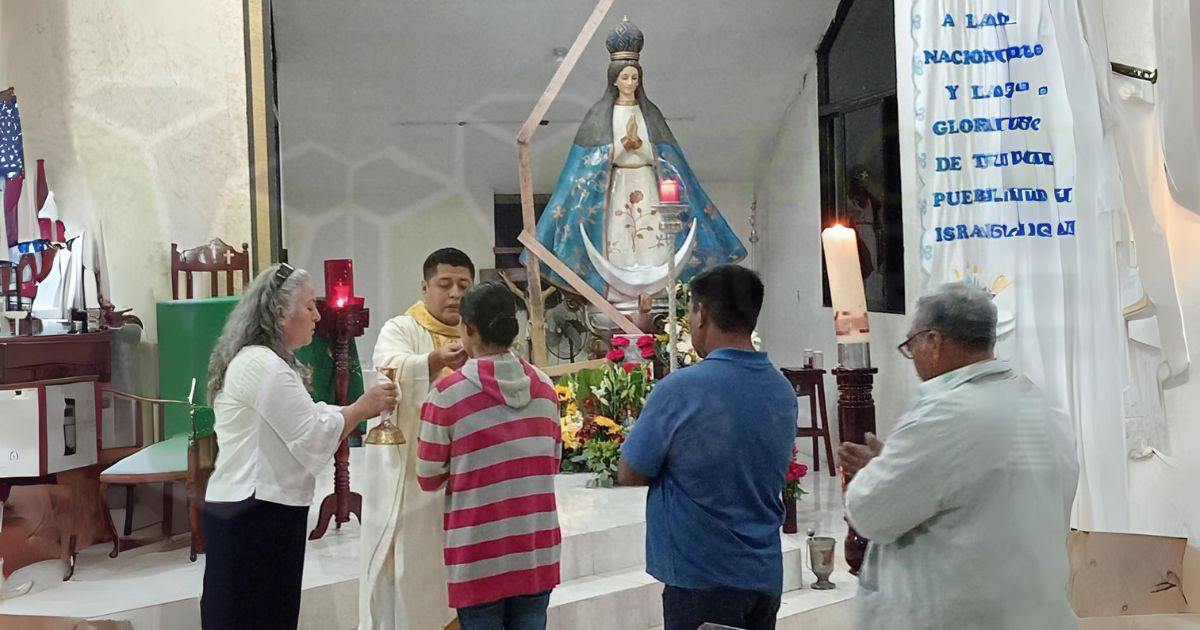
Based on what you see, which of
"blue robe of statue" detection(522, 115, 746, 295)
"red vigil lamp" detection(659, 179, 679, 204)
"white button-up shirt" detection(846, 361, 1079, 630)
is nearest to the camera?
"white button-up shirt" detection(846, 361, 1079, 630)

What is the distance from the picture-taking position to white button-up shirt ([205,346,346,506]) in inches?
67.4

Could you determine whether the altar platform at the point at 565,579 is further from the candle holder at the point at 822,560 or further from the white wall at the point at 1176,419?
the white wall at the point at 1176,419

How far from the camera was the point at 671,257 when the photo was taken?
2.60 metres

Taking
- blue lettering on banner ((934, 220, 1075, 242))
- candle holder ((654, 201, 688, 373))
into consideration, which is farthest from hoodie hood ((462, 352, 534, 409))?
blue lettering on banner ((934, 220, 1075, 242))

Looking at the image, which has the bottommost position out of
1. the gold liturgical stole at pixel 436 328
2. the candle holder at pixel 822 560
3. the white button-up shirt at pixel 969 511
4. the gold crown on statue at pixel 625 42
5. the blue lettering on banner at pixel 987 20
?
the candle holder at pixel 822 560

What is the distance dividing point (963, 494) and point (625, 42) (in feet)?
5.51

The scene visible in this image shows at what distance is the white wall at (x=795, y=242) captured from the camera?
2516mm

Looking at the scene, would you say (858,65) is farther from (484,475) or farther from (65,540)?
(65,540)

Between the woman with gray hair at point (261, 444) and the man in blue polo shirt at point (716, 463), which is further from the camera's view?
the woman with gray hair at point (261, 444)

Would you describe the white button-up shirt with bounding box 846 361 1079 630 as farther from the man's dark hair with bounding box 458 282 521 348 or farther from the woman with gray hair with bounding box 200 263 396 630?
the woman with gray hair with bounding box 200 263 396 630

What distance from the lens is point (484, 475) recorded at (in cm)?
174

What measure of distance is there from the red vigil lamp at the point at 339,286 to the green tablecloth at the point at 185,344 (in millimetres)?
187

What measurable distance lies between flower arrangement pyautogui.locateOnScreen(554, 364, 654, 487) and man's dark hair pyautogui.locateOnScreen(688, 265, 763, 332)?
788 mm

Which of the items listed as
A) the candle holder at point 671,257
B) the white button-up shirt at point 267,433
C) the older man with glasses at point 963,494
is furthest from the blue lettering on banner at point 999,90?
the white button-up shirt at point 267,433
